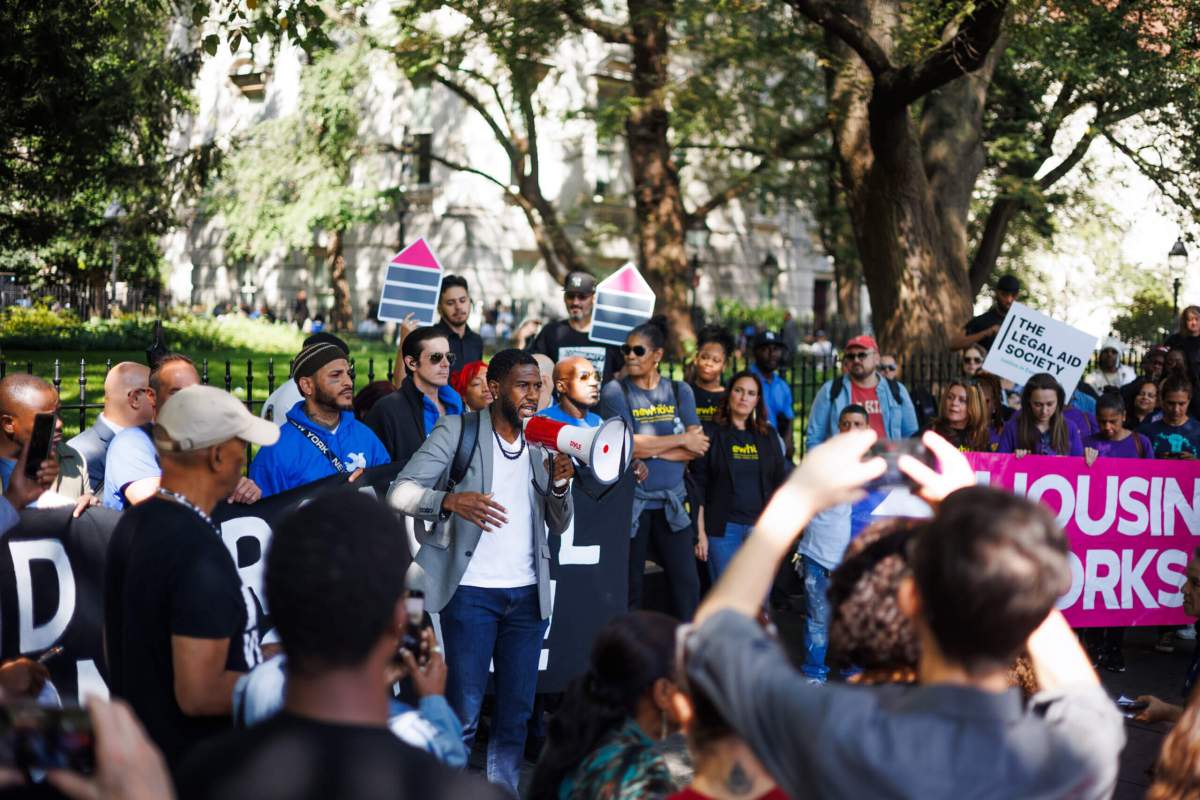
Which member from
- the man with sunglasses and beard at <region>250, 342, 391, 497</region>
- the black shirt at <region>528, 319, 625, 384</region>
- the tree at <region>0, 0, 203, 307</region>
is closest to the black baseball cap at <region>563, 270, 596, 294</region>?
the black shirt at <region>528, 319, 625, 384</region>

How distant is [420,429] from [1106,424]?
5036 mm

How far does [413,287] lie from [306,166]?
2159cm

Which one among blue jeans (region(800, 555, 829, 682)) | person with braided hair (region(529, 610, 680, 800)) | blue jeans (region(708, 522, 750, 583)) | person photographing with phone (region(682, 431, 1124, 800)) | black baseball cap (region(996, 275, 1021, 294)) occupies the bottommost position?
blue jeans (region(800, 555, 829, 682))

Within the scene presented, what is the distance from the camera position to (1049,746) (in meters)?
2.25

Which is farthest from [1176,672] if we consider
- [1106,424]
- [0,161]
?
[0,161]

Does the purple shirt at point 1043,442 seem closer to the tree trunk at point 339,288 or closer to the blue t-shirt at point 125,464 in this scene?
the blue t-shirt at point 125,464

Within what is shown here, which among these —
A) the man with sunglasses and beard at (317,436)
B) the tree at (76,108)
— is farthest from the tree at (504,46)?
the man with sunglasses and beard at (317,436)

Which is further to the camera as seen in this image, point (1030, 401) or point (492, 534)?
point (1030, 401)

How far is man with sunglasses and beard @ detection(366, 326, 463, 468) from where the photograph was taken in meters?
6.99

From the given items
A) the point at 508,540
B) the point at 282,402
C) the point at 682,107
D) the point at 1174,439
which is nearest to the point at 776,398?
the point at 1174,439

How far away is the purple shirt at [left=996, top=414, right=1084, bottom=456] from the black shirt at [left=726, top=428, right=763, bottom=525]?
6.27 ft

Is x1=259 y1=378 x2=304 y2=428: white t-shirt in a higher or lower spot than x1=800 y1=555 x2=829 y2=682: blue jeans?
higher

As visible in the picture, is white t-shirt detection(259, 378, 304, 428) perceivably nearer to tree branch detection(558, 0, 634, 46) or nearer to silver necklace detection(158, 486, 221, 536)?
silver necklace detection(158, 486, 221, 536)

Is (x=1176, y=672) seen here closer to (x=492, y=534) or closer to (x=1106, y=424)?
(x=1106, y=424)
